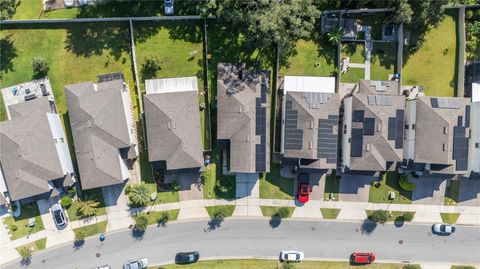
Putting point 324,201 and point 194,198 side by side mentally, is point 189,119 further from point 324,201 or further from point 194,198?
point 324,201

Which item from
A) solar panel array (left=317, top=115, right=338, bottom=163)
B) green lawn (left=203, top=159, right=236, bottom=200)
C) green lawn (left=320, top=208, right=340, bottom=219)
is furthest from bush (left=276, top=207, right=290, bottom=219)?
solar panel array (left=317, top=115, right=338, bottom=163)

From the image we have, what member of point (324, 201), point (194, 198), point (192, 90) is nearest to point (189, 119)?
point (192, 90)

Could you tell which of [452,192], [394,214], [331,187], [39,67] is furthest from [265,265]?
[39,67]

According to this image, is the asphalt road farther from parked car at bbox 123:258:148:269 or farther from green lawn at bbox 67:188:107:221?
green lawn at bbox 67:188:107:221

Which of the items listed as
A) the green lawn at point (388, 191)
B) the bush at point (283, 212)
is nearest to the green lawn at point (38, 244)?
the bush at point (283, 212)

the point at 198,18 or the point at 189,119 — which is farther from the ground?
the point at 198,18

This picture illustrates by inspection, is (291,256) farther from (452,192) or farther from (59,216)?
(59,216)
